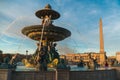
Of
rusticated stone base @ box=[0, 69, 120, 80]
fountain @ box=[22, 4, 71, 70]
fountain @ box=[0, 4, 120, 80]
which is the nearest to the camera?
rusticated stone base @ box=[0, 69, 120, 80]

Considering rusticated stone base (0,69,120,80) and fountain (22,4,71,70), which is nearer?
rusticated stone base (0,69,120,80)

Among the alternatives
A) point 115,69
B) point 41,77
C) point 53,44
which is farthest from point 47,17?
point 41,77

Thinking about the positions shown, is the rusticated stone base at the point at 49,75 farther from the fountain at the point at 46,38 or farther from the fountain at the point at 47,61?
the fountain at the point at 46,38

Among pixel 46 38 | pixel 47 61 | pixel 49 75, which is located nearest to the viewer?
pixel 49 75

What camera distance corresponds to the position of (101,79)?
1327 centimetres

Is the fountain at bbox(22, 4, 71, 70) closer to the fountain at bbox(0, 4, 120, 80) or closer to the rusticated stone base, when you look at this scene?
the fountain at bbox(0, 4, 120, 80)

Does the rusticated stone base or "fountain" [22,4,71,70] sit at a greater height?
"fountain" [22,4,71,70]

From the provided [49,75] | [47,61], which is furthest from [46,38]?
[49,75]

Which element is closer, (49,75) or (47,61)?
(49,75)

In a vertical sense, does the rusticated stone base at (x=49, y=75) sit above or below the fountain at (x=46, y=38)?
below

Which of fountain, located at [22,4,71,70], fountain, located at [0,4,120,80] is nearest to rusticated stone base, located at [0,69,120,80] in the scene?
fountain, located at [0,4,120,80]

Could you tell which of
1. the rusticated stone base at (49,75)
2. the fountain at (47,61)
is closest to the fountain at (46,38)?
the fountain at (47,61)

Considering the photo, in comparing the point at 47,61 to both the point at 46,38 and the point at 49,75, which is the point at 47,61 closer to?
the point at 46,38

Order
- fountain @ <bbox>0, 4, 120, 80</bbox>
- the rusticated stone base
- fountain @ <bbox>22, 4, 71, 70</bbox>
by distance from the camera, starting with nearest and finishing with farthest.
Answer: the rusticated stone base
fountain @ <bbox>0, 4, 120, 80</bbox>
fountain @ <bbox>22, 4, 71, 70</bbox>
